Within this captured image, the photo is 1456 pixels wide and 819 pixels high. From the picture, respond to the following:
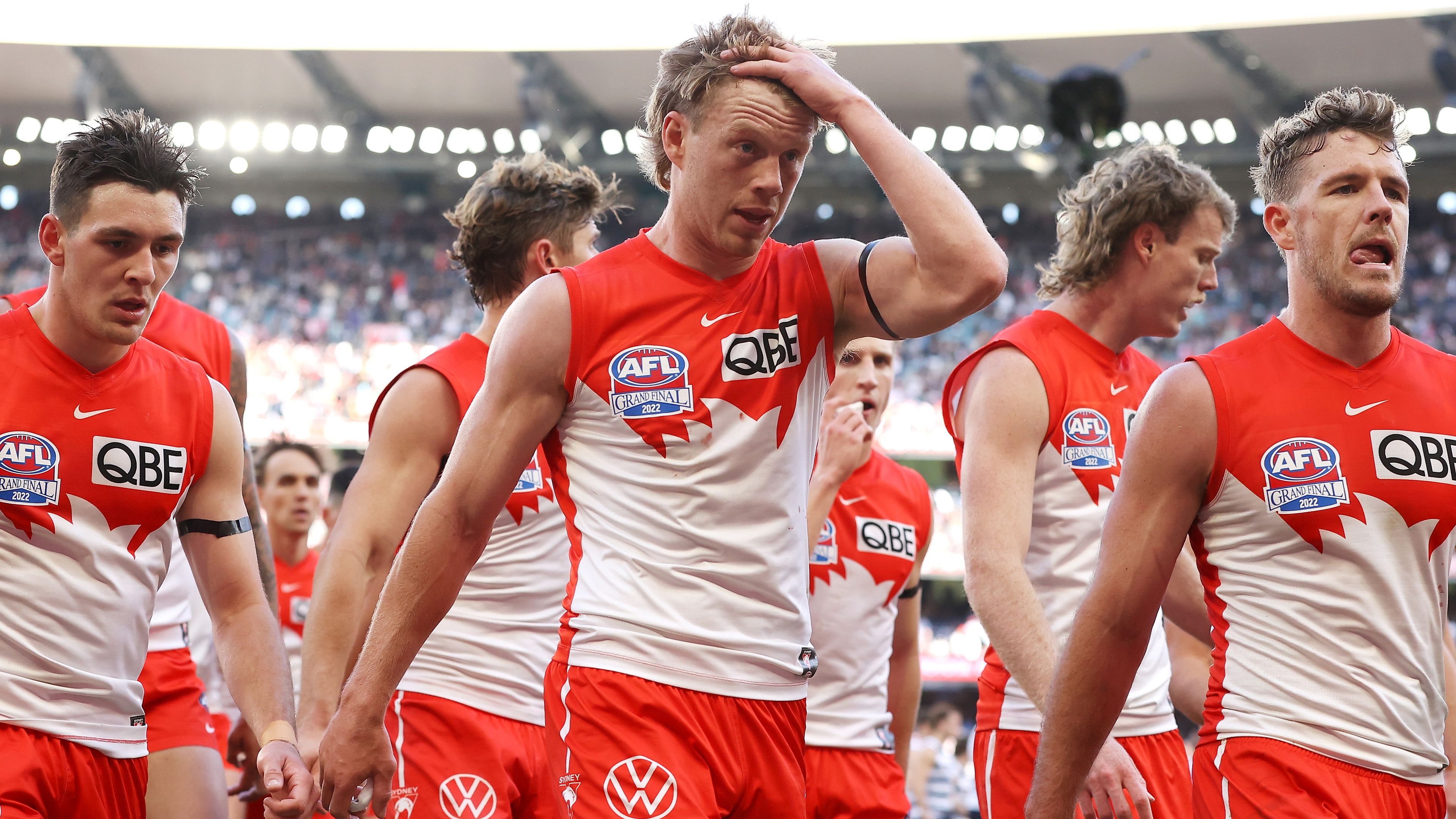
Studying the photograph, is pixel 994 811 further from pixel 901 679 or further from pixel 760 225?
pixel 760 225

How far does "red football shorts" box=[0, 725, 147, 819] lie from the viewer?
10.4 ft

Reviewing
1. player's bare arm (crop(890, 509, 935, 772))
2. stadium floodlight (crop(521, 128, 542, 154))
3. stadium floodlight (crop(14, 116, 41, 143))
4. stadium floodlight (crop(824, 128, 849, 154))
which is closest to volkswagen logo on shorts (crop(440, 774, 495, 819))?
player's bare arm (crop(890, 509, 935, 772))

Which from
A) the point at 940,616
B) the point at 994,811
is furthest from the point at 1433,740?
the point at 940,616

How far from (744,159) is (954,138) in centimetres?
2247

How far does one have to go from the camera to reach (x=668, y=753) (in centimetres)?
273

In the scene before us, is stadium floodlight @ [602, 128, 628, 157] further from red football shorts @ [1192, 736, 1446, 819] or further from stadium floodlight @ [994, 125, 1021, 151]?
red football shorts @ [1192, 736, 1446, 819]

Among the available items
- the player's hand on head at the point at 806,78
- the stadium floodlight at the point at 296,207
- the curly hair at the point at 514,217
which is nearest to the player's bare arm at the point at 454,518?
the player's hand on head at the point at 806,78

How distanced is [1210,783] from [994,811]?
4.10 ft

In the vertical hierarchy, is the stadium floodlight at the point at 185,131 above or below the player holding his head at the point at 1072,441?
above

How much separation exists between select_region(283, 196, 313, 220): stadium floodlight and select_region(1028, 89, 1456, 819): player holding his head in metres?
25.7

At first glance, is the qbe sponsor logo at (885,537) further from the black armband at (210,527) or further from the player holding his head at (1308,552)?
the black armband at (210,527)

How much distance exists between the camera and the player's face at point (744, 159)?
9.35 ft

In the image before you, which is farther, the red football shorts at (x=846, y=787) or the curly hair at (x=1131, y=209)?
the red football shorts at (x=846, y=787)

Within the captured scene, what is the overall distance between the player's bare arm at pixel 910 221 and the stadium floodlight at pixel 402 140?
23180 millimetres
